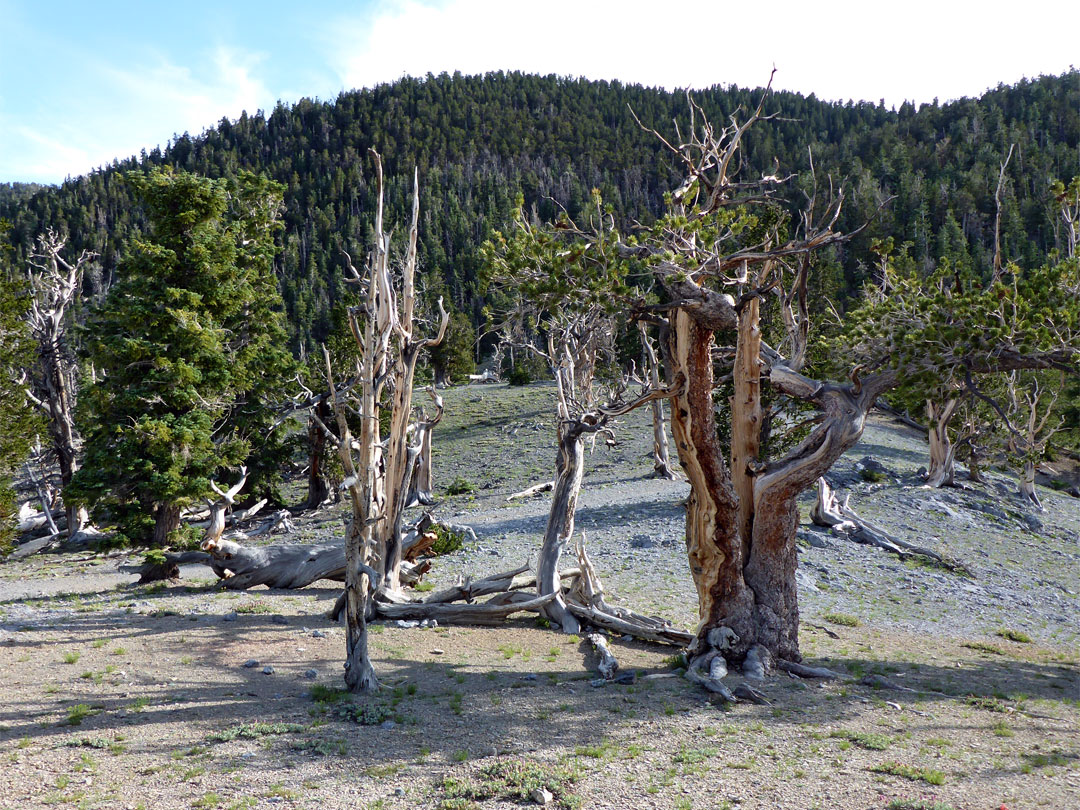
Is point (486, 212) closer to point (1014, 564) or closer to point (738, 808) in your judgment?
point (1014, 564)

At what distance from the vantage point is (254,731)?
712 centimetres

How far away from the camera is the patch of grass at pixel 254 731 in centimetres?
695

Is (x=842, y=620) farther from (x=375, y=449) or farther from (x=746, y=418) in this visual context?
(x=375, y=449)

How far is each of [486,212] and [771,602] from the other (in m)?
133

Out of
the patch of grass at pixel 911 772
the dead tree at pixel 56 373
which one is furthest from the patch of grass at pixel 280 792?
the dead tree at pixel 56 373

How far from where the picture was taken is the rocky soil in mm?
6070

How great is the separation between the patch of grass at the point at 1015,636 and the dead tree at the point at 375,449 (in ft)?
38.8

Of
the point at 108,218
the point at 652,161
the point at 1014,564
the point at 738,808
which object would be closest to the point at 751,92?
the point at 652,161

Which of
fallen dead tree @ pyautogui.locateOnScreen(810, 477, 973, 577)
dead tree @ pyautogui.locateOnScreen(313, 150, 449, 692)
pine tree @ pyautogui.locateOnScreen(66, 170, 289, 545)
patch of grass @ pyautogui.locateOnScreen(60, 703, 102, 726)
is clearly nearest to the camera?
patch of grass @ pyautogui.locateOnScreen(60, 703, 102, 726)

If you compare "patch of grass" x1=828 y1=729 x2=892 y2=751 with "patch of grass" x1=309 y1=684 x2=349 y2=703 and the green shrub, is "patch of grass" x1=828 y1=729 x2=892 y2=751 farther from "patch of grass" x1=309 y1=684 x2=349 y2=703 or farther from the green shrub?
the green shrub

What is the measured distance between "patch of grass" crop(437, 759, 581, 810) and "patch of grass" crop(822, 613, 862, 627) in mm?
9577

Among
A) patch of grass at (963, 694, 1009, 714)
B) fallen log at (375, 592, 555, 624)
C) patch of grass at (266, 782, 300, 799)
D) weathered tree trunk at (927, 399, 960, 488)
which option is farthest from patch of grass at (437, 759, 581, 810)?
weathered tree trunk at (927, 399, 960, 488)

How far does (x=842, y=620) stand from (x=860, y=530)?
7.10 m

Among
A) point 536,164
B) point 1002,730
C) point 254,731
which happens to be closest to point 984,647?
point 1002,730
